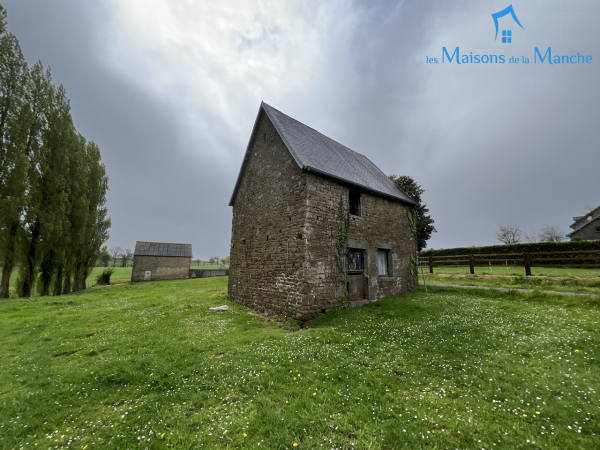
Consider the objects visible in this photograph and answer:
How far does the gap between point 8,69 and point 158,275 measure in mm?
28001

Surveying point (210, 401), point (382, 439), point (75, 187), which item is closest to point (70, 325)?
point (210, 401)

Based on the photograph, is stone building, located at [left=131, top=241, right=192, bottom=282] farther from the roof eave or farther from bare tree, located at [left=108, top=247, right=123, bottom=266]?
bare tree, located at [left=108, top=247, right=123, bottom=266]

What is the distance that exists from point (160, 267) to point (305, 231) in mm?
36084

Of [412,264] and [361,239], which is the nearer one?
[361,239]

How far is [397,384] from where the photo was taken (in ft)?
14.3

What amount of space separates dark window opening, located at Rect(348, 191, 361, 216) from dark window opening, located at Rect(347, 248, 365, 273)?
1.91 m

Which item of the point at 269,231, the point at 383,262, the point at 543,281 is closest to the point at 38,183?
the point at 269,231

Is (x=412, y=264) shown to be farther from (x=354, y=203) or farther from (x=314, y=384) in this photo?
(x=314, y=384)

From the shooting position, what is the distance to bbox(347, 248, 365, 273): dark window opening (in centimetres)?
1057

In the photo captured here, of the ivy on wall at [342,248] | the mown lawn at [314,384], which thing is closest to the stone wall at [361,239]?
the ivy on wall at [342,248]

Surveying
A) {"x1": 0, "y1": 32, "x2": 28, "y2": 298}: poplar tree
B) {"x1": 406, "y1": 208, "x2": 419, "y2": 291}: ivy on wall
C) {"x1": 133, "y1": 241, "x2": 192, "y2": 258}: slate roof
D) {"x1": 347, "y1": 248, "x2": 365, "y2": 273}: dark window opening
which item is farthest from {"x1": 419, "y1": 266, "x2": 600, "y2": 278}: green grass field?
{"x1": 133, "y1": 241, "x2": 192, "y2": 258}: slate roof

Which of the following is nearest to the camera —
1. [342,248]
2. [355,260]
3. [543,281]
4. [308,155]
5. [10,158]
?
[342,248]

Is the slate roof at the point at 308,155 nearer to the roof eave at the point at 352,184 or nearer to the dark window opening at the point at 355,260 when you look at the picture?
the roof eave at the point at 352,184

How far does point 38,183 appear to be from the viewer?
52.4 feet
